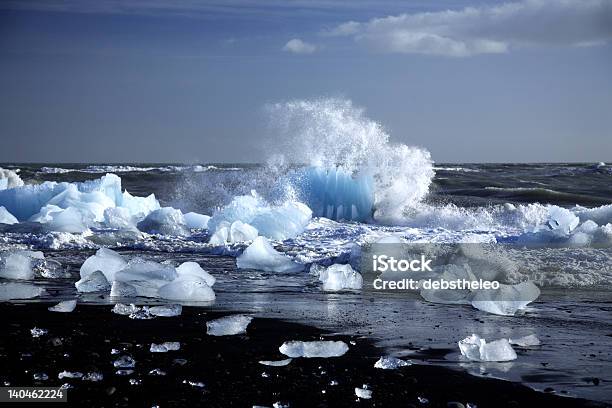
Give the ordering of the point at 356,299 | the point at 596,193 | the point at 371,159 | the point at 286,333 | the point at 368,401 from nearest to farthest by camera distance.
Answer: the point at 368,401 < the point at 286,333 < the point at 356,299 < the point at 371,159 < the point at 596,193

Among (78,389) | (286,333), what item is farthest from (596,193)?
(78,389)

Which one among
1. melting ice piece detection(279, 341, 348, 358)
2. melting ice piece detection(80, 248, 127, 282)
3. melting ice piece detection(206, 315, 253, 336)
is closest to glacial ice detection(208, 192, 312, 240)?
melting ice piece detection(80, 248, 127, 282)

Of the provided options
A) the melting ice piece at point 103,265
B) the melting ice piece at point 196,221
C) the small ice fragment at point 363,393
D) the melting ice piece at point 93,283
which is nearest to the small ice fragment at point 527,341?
the small ice fragment at point 363,393

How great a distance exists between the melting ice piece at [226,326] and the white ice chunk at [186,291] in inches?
43.7

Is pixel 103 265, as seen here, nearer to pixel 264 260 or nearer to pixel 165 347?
pixel 264 260

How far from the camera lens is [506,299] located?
18.5ft

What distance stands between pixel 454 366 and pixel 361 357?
54cm

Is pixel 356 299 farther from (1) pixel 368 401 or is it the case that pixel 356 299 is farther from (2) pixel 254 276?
(1) pixel 368 401

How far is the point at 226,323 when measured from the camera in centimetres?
486

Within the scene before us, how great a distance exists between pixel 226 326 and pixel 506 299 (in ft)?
7.42

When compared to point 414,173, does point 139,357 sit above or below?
below

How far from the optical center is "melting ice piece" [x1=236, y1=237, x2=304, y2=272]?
26.2 ft

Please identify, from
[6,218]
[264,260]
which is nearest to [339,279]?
[264,260]

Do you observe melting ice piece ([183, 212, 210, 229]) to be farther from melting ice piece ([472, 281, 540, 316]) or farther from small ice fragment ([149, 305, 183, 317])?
melting ice piece ([472, 281, 540, 316])
